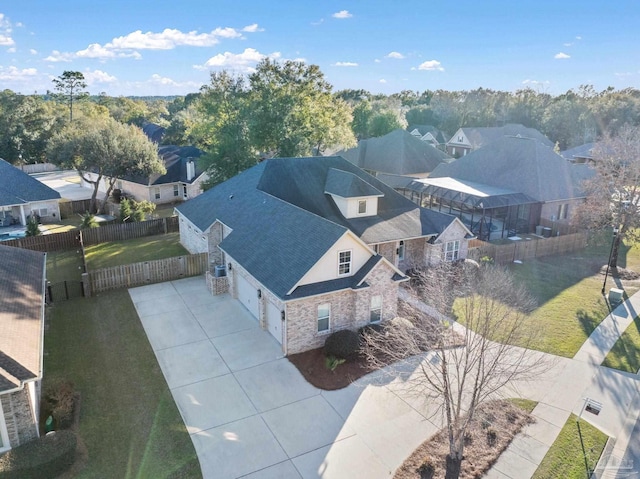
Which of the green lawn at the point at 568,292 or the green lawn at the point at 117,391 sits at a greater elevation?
the green lawn at the point at 568,292

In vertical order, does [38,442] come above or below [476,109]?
below

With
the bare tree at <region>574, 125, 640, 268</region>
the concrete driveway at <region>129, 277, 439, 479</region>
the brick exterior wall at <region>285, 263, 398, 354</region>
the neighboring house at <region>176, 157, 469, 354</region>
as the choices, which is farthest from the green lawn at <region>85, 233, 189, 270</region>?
the bare tree at <region>574, 125, 640, 268</region>

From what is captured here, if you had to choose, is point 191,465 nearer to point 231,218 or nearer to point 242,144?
point 231,218

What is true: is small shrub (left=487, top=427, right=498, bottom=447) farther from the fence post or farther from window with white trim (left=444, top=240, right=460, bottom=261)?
the fence post

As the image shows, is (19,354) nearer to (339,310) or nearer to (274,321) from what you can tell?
(274,321)

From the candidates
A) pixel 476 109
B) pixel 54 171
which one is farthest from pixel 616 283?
pixel 476 109

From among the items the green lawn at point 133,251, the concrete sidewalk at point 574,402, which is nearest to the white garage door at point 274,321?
the concrete sidewalk at point 574,402

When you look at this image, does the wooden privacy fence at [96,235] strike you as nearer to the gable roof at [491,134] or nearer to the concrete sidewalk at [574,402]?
the concrete sidewalk at [574,402]
